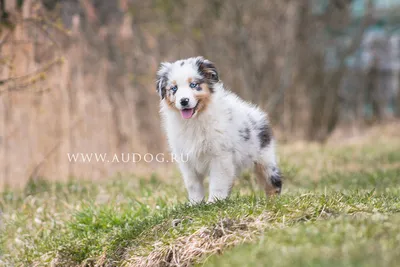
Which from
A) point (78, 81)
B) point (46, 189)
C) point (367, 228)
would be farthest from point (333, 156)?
point (367, 228)

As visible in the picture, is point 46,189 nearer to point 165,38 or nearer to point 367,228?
point 367,228

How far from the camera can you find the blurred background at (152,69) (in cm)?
1008

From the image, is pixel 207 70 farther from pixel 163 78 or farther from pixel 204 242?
pixel 204 242

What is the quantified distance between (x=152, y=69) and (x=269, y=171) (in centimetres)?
845

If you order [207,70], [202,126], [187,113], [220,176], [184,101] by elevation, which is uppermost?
[207,70]

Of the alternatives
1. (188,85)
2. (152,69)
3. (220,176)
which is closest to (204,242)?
(220,176)

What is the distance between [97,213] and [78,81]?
17.7 feet

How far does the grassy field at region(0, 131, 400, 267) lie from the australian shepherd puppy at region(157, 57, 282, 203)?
30cm

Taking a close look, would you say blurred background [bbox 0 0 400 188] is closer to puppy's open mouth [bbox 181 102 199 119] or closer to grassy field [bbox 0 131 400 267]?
grassy field [bbox 0 131 400 267]

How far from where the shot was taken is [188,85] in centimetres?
583

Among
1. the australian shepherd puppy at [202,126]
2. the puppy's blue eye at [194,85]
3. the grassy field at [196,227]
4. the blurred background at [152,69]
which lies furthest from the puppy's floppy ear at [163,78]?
the blurred background at [152,69]

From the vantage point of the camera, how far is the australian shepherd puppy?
5848mm

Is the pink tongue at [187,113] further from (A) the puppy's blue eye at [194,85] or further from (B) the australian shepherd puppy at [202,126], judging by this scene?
(A) the puppy's blue eye at [194,85]

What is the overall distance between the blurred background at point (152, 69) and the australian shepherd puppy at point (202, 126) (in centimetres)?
266
